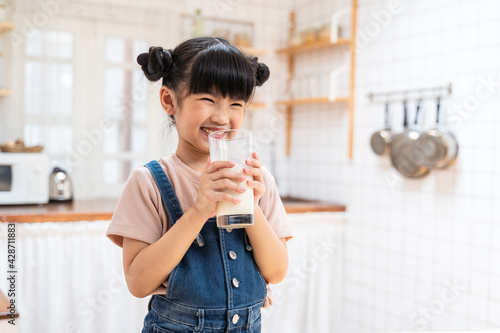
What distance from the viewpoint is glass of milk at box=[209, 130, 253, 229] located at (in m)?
0.90

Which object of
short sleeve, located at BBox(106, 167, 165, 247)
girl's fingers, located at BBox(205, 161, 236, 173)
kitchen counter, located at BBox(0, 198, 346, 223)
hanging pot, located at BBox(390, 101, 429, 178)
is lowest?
kitchen counter, located at BBox(0, 198, 346, 223)

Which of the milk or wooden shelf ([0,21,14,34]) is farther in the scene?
wooden shelf ([0,21,14,34])

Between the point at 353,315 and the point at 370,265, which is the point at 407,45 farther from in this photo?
the point at 353,315

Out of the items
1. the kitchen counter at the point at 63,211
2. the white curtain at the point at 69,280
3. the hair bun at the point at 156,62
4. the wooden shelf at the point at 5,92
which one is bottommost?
the white curtain at the point at 69,280

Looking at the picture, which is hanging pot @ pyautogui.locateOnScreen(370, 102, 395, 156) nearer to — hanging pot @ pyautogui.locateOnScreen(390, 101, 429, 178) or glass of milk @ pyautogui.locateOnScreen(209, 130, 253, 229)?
hanging pot @ pyautogui.locateOnScreen(390, 101, 429, 178)

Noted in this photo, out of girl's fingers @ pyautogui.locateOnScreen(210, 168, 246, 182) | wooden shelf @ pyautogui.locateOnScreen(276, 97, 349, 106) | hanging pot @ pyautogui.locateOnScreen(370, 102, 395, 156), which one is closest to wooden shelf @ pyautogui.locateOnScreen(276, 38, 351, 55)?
wooden shelf @ pyautogui.locateOnScreen(276, 97, 349, 106)

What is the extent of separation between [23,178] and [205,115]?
80.8 inches

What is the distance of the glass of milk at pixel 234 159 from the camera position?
35.6 inches

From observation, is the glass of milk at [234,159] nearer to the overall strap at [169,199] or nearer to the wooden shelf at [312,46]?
the overall strap at [169,199]

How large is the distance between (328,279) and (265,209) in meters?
2.13

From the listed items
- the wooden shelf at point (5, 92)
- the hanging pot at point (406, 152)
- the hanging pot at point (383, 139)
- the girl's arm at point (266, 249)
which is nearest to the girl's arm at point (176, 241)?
the girl's arm at point (266, 249)

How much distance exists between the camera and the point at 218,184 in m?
0.88

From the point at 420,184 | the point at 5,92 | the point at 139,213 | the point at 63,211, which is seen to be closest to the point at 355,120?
the point at 420,184

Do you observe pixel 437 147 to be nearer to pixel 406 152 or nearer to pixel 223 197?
pixel 406 152
